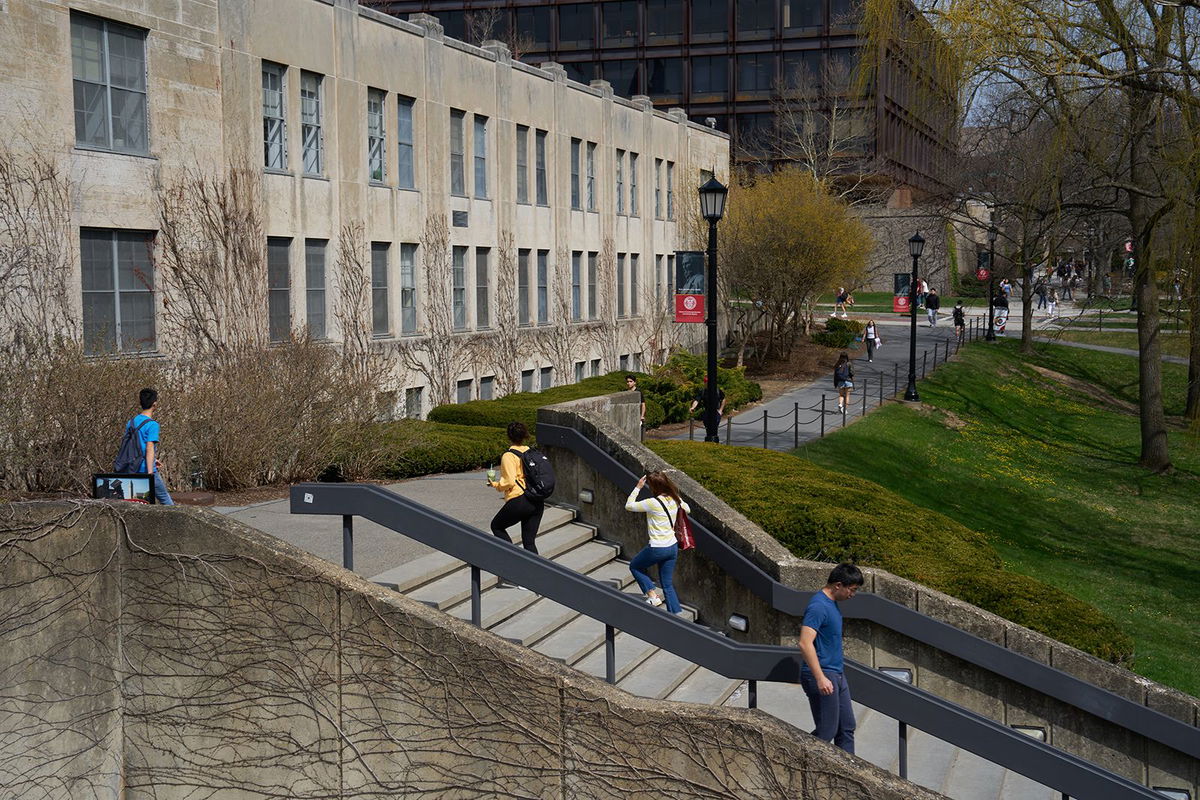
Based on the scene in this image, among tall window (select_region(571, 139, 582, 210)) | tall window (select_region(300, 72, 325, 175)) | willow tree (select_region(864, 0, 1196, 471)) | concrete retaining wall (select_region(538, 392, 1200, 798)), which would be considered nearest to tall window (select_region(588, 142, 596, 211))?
tall window (select_region(571, 139, 582, 210))

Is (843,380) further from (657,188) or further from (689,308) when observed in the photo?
(657,188)

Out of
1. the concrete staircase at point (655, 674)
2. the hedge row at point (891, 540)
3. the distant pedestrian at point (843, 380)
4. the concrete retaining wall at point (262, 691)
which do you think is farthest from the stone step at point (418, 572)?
the distant pedestrian at point (843, 380)

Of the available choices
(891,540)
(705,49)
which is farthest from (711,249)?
(705,49)

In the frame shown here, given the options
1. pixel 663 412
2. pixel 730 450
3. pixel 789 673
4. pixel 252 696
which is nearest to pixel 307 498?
pixel 252 696

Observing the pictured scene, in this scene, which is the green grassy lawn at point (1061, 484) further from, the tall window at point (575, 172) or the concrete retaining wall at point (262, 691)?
the tall window at point (575, 172)

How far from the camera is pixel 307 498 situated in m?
9.38

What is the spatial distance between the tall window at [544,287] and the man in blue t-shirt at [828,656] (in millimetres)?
28045

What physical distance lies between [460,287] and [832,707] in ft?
80.4

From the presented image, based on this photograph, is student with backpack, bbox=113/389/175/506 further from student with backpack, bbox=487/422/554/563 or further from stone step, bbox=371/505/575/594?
student with backpack, bbox=487/422/554/563

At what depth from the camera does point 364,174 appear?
28266mm

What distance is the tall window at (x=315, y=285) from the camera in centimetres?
2694

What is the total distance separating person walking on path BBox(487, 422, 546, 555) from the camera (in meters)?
12.7

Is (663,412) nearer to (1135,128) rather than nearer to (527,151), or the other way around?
(527,151)

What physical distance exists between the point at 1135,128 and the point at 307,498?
753 inches
